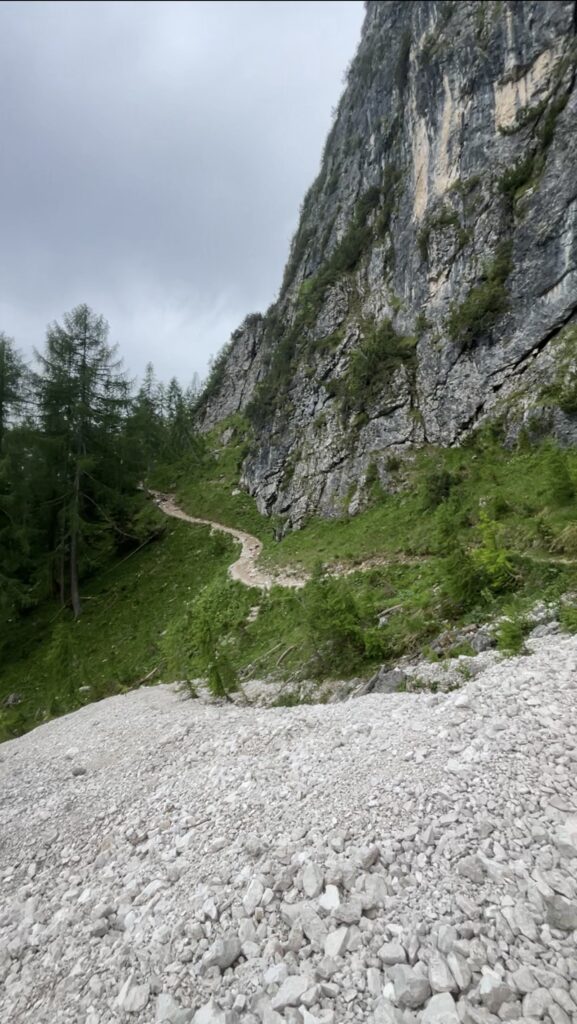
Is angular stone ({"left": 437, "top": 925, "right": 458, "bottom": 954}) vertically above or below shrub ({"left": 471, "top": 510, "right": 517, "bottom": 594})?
below

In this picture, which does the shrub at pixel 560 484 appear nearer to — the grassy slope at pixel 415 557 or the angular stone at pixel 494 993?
the grassy slope at pixel 415 557

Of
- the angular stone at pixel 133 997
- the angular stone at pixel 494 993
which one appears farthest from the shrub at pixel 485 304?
the angular stone at pixel 133 997

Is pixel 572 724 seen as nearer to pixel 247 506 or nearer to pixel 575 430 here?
pixel 575 430

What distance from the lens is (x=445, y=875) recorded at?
3.03 meters

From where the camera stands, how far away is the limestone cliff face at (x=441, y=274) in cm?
2155

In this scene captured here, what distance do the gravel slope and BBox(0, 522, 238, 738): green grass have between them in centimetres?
865

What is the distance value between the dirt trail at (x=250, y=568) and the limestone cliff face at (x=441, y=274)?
11.6ft

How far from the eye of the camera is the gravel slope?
2518 millimetres

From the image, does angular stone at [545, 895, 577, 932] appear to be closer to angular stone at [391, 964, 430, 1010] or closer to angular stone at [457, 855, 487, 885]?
angular stone at [457, 855, 487, 885]

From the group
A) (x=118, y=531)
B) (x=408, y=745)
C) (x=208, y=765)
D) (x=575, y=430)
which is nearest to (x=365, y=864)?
(x=408, y=745)

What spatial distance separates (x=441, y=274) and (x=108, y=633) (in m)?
29.8

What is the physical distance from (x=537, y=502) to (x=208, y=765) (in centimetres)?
1162

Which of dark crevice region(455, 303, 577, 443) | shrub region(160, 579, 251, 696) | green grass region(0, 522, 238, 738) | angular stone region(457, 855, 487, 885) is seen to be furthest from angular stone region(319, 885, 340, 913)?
dark crevice region(455, 303, 577, 443)

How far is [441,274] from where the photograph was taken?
27.8 meters
